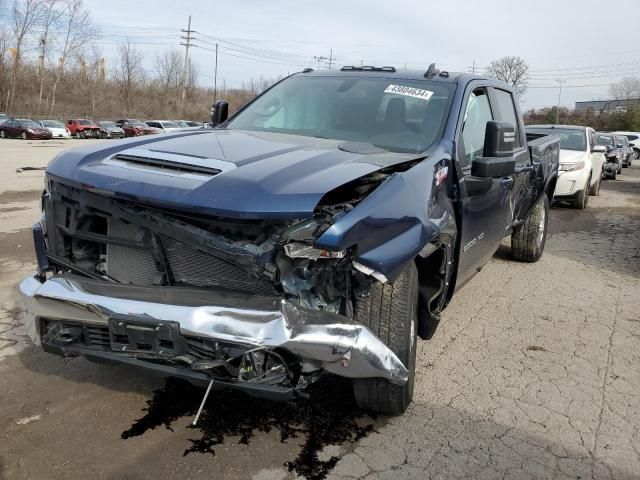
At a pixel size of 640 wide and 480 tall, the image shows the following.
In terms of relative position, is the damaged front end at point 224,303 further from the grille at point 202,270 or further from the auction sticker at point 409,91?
the auction sticker at point 409,91

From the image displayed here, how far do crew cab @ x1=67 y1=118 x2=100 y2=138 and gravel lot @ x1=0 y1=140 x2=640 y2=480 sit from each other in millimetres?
40512

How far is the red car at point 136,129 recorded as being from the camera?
4109 centimetres

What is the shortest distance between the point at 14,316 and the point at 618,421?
428 centimetres

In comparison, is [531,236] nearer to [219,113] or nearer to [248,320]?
[219,113]

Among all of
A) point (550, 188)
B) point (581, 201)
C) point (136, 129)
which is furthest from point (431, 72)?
point (136, 129)

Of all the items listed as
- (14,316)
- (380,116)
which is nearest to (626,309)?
(380,116)

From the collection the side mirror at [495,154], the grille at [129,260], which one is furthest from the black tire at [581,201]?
the grille at [129,260]

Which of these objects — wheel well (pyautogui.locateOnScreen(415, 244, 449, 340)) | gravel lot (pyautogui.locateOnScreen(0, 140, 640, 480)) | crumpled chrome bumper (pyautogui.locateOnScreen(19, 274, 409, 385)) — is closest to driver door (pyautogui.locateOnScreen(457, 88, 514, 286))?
wheel well (pyautogui.locateOnScreen(415, 244, 449, 340))

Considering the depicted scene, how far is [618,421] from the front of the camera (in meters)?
3.28

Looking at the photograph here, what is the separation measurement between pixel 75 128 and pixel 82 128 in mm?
508

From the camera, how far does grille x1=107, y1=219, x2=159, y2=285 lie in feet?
9.52

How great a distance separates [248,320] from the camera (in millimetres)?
2432

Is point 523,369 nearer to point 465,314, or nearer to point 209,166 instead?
point 465,314

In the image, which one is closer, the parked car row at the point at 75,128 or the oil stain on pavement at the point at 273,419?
the oil stain on pavement at the point at 273,419
